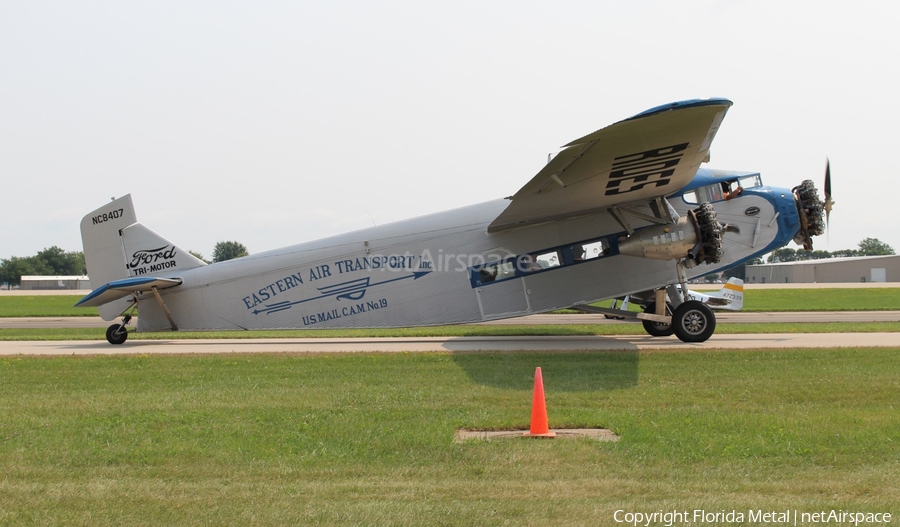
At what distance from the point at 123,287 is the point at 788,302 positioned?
4415 cm

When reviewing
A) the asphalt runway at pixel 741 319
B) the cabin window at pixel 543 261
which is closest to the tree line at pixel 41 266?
the asphalt runway at pixel 741 319

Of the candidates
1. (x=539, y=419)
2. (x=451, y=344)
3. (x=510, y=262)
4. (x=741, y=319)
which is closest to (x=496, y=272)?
(x=510, y=262)

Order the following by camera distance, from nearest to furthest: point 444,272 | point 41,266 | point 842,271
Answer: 1. point 444,272
2. point 842,271
3. point 41,266

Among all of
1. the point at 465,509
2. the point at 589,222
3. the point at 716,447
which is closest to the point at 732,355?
the point at 589,222

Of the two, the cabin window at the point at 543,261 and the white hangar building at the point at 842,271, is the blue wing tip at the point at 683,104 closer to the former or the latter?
the cabin window at the point at 543,261

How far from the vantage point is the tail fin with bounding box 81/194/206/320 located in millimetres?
19047

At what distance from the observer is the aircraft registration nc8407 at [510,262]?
16.2m

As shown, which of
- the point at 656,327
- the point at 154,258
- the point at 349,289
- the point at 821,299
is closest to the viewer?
the point at 349,289

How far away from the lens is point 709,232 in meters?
15.4

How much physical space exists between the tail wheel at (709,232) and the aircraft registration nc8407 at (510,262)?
0.03m

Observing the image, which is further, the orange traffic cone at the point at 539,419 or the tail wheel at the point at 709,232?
the tail wheel at the point at 709,232

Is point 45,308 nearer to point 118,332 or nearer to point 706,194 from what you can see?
point 118,332

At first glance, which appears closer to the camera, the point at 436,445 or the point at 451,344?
the point at 436,445

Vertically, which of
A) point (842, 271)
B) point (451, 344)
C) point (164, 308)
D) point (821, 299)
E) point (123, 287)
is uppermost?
point (123, 287)
